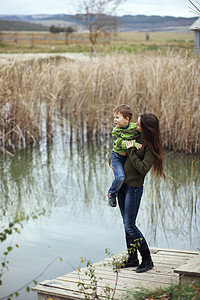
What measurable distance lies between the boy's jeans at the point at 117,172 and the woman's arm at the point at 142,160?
97 millimetres

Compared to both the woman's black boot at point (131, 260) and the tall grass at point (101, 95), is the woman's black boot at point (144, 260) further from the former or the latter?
the tall grass at point (101, 95)

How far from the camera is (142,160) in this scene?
122 inches

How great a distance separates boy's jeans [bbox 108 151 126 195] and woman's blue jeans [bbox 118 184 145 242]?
2.3 inches

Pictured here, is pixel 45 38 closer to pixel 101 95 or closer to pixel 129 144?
pixel 101 95

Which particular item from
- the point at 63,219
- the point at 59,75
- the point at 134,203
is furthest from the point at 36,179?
the point at 134,203

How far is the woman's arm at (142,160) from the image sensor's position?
10.0ft

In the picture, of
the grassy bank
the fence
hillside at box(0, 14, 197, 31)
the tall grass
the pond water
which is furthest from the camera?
the fence

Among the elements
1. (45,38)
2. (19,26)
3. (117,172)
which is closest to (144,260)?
(117,172)

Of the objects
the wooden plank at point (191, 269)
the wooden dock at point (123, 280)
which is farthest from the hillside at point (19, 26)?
the wooden plank at point (191, 269)

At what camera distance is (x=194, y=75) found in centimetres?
750

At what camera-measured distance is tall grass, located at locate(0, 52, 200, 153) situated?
25.1 ft

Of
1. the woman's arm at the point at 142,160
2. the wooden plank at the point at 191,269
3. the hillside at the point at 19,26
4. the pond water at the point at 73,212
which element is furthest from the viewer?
the hillside at the point at 19,26

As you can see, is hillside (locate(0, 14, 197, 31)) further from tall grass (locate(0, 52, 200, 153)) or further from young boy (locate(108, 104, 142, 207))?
young boy (locate(108, 104, 142, 207))

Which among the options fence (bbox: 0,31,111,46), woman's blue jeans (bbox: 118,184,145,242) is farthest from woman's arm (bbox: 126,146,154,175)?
fence (bbox: 0,31,111,46)
